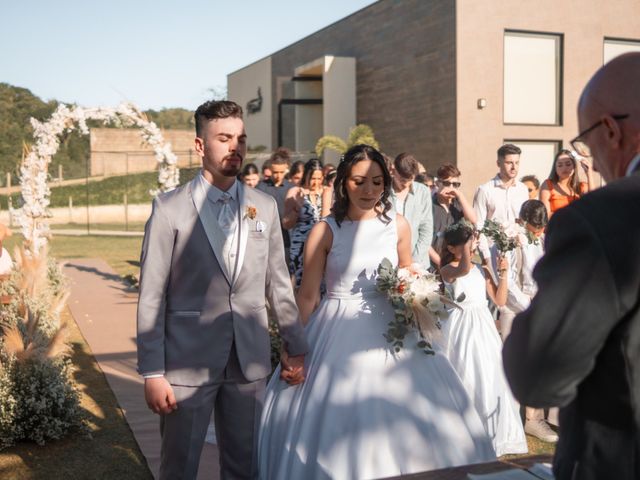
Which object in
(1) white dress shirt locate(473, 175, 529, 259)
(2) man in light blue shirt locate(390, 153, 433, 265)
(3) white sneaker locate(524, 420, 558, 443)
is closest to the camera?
(3) white sneaker locate(524, 420, 558, 443)

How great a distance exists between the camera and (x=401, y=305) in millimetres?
4137

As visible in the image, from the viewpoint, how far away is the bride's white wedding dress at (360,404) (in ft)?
12.4

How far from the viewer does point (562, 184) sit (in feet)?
25.5

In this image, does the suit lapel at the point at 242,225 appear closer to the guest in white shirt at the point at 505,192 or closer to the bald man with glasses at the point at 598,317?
the bald man with glasses at the point at 598,317

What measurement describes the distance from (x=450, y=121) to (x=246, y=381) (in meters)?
19.7

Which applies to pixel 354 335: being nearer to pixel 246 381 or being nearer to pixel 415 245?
pixel 246 381

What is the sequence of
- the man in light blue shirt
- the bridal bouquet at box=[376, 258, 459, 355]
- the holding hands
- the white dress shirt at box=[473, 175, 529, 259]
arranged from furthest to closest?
the white dress shirt at box=[473, 175, 529, 259]
the man in light blue shirt
the bridal bouquet at box=[376, 258, 459, 355]
the holding hands

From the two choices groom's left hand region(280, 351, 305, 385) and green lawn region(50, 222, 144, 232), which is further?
green lawn region(50, 222, 144, 232)

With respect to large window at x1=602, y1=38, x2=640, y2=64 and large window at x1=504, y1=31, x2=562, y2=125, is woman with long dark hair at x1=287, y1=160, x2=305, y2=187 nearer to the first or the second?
large window at x1=504, y1=31, x2=562, y2=125

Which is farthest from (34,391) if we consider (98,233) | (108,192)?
(108,192)

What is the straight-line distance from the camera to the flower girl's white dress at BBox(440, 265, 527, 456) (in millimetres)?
5312

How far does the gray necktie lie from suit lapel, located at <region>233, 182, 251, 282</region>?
45mm

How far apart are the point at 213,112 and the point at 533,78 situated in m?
Answer: 21.1

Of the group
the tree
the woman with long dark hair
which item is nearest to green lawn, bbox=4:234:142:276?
the tree
